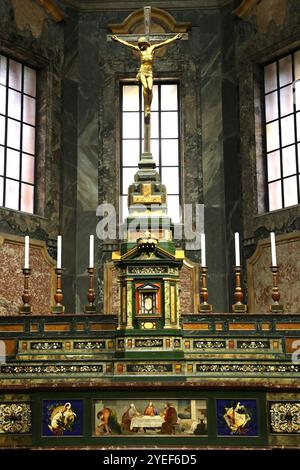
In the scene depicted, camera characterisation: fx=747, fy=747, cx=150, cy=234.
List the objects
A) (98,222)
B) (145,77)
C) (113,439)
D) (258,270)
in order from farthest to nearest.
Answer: (98,222) → (258,270) → (145,77) → (113,439)

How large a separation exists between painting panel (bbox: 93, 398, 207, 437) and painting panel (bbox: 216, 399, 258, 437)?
155mm

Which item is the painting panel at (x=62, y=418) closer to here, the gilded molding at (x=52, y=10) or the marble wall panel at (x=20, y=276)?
the marble wall panel at (x=20, y=276)

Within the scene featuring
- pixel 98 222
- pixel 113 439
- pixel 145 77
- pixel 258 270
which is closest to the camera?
pixel 113 439

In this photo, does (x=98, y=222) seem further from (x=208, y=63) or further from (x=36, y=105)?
(x=208, y=63)

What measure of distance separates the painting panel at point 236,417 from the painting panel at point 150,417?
15cm

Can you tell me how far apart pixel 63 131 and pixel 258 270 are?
4520 mm

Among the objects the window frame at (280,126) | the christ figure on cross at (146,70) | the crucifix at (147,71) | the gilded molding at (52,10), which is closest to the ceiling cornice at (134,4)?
→ the gilded molding at (52,10)

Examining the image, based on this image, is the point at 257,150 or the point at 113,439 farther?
the point at 257,150

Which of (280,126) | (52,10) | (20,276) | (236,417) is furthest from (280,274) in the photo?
(52,10)

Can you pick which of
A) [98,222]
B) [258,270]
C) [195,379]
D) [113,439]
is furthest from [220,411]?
[98,222]

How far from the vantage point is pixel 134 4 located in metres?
14.7

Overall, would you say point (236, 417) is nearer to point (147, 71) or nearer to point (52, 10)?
point (147, 71)

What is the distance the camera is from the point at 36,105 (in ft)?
46.2

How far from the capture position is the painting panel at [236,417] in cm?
717
